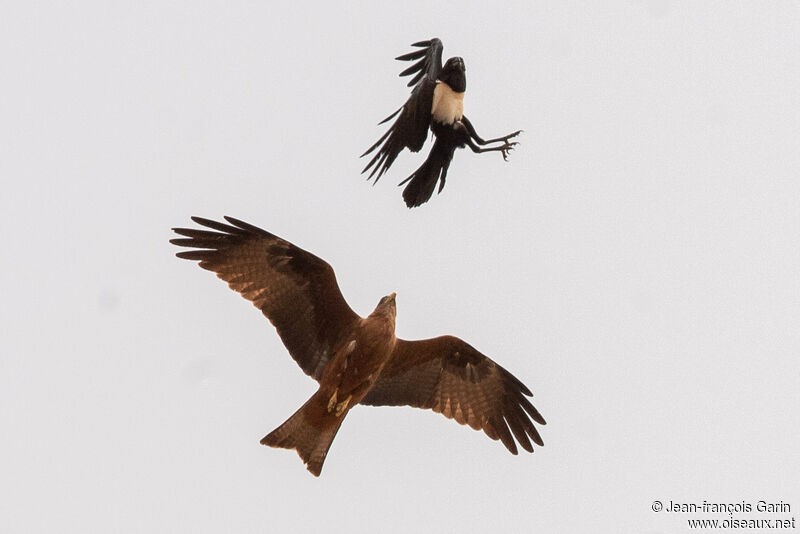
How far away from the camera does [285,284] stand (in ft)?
42.1

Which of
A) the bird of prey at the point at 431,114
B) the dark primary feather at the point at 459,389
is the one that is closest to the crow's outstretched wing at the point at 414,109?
the bird of prey at the point at 431,114

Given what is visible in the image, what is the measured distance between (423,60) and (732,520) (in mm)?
6153

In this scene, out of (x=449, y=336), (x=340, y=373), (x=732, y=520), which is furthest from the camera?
(x=732, y=520)

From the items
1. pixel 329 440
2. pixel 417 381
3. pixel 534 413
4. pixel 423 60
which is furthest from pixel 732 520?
pixel 423 60

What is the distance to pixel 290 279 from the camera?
1284cm

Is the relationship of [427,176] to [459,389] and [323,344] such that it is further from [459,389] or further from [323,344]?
[459,389]

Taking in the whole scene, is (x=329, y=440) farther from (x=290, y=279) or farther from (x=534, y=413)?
(x=534, y=413)

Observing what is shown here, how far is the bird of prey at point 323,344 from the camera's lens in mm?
12484

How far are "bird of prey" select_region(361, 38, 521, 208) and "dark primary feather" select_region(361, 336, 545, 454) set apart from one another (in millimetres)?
1766

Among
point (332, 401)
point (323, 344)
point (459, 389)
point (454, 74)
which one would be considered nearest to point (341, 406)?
point (332, 401)

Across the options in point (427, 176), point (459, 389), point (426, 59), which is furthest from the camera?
point (459, 389)

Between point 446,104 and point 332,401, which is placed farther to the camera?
point 446,104

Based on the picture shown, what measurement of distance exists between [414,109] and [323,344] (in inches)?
94.5

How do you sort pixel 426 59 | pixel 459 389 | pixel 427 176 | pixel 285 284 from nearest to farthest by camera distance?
1. pixel 426 59
2. pixel 285 284
3. pixel 427 176
4. pixel 459 389
